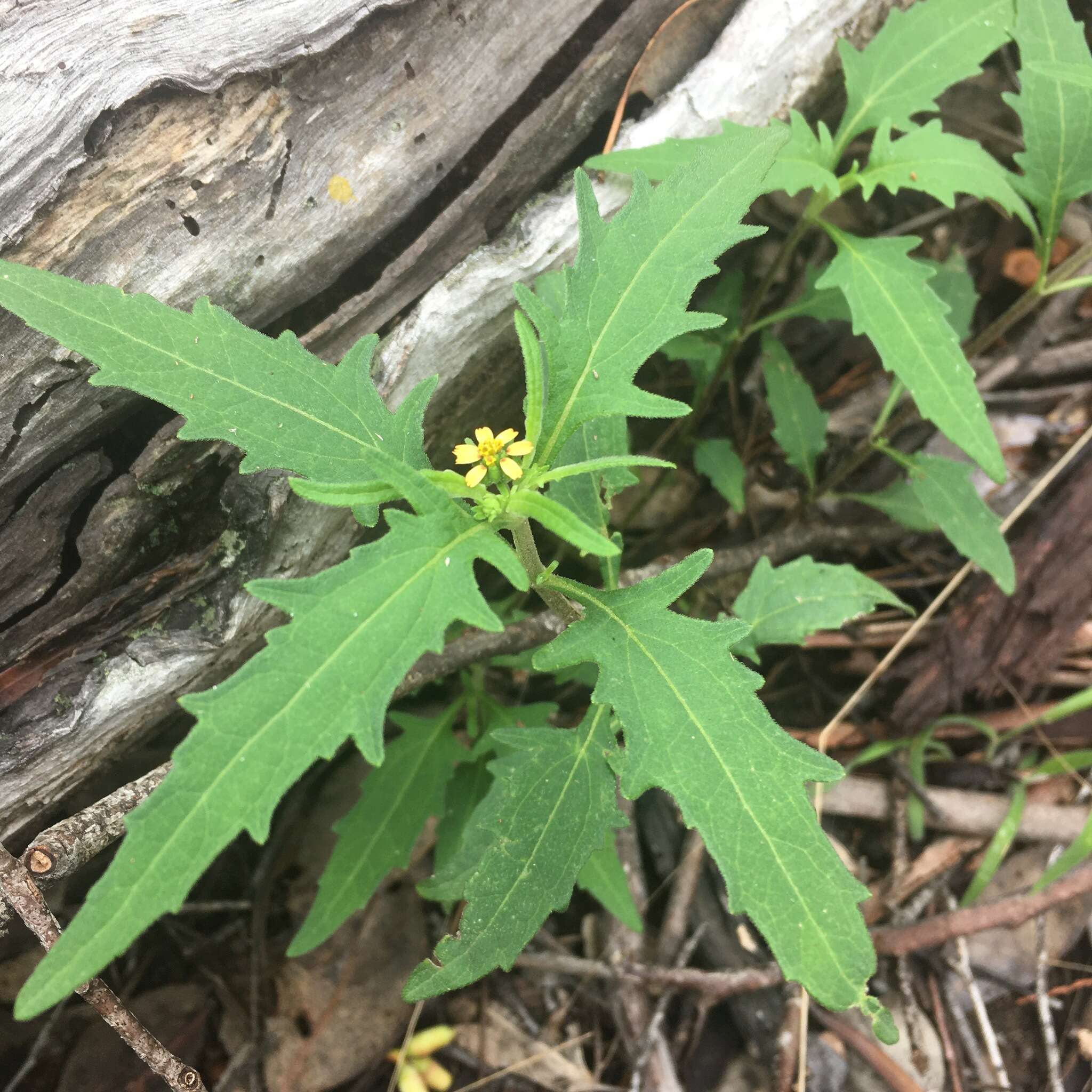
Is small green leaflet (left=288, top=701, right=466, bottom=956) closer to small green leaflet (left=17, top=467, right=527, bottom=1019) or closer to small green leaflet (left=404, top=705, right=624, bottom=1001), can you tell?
small green leaflet (left=404, top=705, right=624, bottom=1001)

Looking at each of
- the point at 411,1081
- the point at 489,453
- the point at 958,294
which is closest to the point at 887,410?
the point at 958,294

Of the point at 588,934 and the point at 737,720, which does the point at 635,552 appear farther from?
the point at 737,720

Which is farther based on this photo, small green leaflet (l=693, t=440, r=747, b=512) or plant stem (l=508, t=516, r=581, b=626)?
small green leaflet (l=693, t=440, r=747, b=512)

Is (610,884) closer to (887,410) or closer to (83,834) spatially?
(83,834)

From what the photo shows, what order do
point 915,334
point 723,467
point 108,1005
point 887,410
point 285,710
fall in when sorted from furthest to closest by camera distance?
point 723,467 < point 887,410 < point 915,334 < point 108,1005 < point 285,710

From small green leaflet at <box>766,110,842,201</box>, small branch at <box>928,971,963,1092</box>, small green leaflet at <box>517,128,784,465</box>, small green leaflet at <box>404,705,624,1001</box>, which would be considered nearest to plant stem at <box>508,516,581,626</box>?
small green leaflet at <box>517,128,784,465</box>

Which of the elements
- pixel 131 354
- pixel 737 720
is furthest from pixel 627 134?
pixel 737 720
